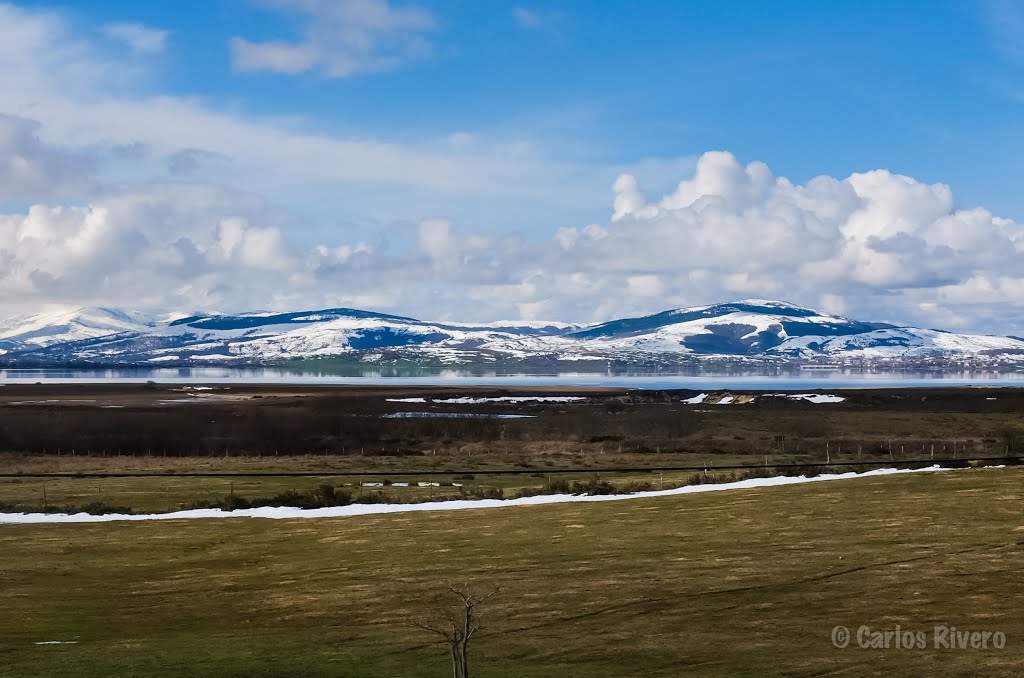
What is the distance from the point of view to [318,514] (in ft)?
122

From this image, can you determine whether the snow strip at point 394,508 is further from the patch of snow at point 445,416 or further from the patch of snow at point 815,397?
the patch of snow at point 815,397

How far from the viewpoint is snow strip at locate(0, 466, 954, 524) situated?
3647 centimetres

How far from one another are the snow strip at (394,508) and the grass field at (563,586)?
2.78 meters

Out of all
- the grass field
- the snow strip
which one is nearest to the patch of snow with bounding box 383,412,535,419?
the snow strip

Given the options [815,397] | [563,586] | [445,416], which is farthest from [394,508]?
[815,397]

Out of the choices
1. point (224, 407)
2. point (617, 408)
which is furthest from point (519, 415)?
point (224, 407)

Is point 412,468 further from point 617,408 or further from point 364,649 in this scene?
point 617,408

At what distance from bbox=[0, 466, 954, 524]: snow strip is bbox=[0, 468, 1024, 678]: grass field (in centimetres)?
278

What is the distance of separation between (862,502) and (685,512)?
17.5 ft

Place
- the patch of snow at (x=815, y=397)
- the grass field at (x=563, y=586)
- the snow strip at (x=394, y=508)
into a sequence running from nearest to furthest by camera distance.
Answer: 1. the grass field at (x=563, y=586)
2. the snow strip at (x=394, y=508)
3. the patch of snow at (x=815, y=397)

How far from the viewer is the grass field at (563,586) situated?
1683cm

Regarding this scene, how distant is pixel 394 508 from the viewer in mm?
38219

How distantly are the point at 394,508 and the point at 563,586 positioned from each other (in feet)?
57.0

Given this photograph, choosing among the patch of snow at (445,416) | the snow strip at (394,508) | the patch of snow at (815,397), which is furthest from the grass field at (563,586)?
the patch of snow at (815,397)
